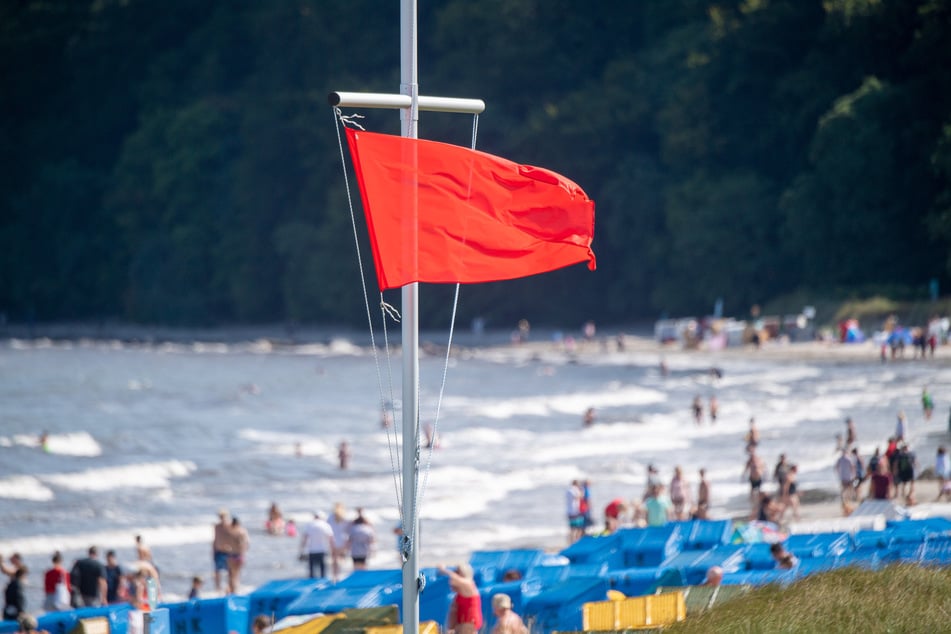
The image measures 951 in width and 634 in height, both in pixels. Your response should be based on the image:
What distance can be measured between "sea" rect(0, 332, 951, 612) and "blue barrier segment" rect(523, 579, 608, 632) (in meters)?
1.50

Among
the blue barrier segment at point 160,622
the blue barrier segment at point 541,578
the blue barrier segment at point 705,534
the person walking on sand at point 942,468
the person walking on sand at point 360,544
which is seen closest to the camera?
the blue barrier segment at point 160,622

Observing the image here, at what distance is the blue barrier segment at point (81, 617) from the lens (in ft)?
37.6

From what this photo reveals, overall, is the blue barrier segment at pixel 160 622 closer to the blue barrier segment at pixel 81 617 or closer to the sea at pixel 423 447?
the blue barrier segment at pixel 81 617

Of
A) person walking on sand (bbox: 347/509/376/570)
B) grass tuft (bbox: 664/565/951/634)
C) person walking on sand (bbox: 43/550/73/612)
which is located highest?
grass tuft (bbox: 664/565/951/634)

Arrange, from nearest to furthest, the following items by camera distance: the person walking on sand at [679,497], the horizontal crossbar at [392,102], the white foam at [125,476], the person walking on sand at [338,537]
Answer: the horizontal crossbar at [392,102], the person walking on sand at [338,537], the person walking on sand at [679,497], the white foam at [125,476]

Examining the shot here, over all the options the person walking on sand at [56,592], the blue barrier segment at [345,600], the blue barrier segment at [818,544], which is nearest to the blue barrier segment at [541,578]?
the blue barrier segment at [345,600]

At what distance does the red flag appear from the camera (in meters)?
7.96

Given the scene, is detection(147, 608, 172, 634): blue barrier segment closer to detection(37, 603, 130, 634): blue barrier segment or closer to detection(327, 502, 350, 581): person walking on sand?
detection(37, 603, 130, 634): blue barrier segment

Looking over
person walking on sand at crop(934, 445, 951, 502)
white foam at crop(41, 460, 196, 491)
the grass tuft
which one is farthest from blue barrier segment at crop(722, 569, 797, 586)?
white foam at crop(41, 460, 196, 491)

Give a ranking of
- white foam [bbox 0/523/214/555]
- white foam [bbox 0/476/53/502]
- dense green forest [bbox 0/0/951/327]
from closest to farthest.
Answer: white foam [bbox 0/523/214/555]
white foam [bbox 0/476/53/502]
dense green forest [bbox 0/0/951/327]

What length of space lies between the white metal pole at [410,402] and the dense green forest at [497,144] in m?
42.5

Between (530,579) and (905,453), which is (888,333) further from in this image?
(530,579)

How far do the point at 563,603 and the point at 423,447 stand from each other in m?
22.9

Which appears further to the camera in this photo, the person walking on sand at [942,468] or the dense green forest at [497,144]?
the dense green forest at [497,144]
